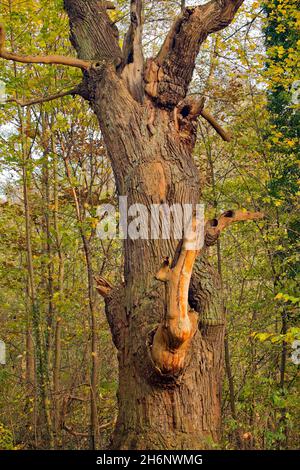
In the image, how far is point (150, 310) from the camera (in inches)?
184

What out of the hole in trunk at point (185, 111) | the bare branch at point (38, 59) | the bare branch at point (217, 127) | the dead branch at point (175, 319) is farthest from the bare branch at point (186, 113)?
the dead branch at point (175, 319)

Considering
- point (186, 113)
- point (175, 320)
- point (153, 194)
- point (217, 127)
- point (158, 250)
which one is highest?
point (217, 127)

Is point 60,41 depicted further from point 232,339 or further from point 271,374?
point 271,374

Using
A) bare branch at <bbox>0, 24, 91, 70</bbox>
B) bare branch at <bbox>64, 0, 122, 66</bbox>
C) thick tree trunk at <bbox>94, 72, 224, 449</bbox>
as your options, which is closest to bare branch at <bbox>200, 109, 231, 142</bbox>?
thick tree trunk at <bbox>94, 72, 224, 449</bbox>

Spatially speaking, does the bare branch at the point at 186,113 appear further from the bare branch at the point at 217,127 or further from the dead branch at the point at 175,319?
the dead branch at the point at 175,319

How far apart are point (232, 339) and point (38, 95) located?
4.56 meters

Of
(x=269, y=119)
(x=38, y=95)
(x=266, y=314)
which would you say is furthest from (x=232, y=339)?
(x=38, y=95)

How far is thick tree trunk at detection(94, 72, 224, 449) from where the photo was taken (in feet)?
14.6

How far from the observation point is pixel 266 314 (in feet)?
25.3

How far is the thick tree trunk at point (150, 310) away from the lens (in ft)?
14.6

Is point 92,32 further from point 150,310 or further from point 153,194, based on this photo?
point 150,310

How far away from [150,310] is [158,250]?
0.58 metres

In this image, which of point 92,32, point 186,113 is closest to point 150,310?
point 186,113

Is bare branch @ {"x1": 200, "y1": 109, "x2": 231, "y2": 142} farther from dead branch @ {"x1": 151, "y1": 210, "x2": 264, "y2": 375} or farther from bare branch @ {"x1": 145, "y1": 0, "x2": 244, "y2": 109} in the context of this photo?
dead branch @ {"x1": 151, "y1": 210, "x2": 264, "y2": 375}
